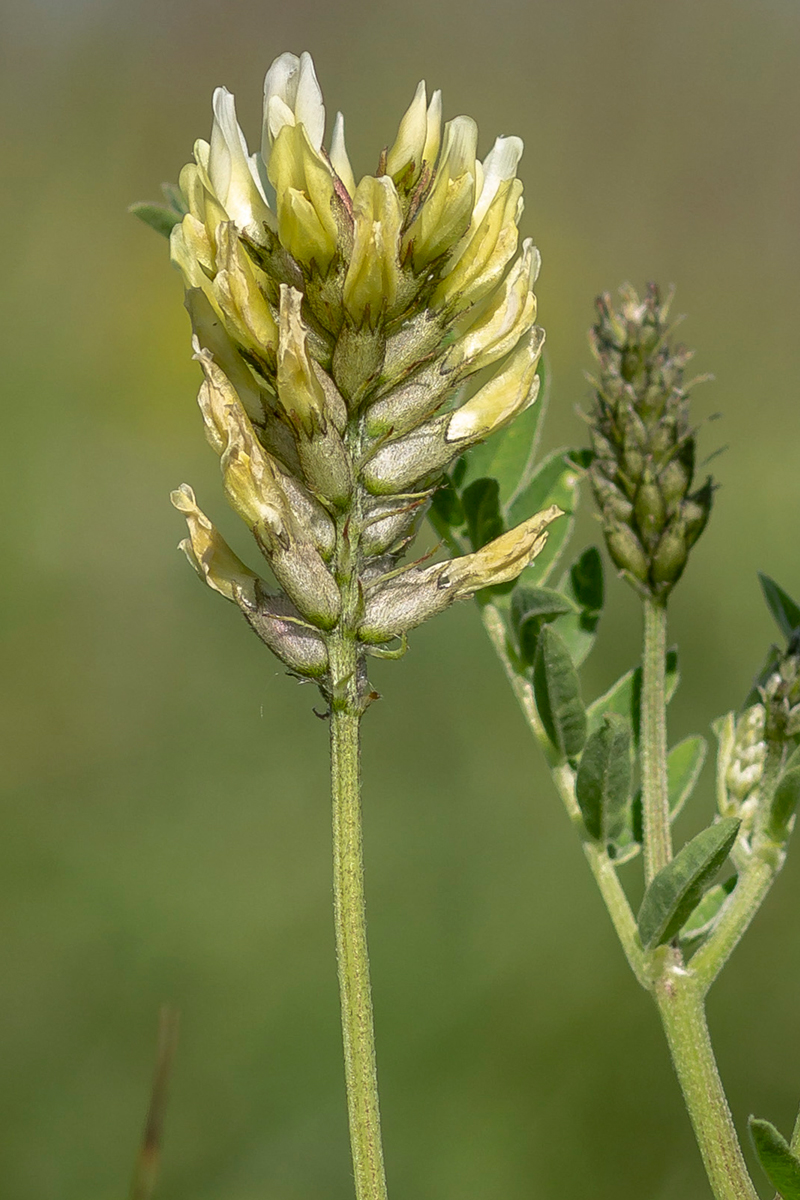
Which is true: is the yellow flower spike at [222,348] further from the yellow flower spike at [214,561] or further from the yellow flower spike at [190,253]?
the yellow flower spike at [214,561]

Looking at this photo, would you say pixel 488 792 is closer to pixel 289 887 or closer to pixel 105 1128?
Result: pixel 289 887

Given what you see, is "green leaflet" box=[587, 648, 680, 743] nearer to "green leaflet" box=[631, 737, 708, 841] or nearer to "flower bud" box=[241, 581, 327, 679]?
"green leaflet" box=[631, 737, 708, 841]

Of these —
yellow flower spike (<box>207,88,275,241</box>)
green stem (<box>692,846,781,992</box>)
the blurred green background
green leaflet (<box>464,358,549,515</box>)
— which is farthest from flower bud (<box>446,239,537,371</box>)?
the blurred green background

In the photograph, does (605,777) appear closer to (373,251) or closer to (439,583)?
(439,583)

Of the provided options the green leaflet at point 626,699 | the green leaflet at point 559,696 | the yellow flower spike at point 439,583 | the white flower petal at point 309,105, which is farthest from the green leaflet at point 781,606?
the white flower petal at point 309,105

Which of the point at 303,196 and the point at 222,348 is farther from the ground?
the point at 303,196

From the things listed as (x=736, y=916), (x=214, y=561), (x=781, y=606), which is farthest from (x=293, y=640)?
(x=781, y=606)

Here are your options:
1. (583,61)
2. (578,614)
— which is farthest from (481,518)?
(583,61)
